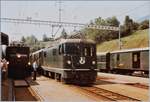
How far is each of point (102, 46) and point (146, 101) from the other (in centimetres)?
4461

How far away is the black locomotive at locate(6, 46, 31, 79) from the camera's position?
89.1ft

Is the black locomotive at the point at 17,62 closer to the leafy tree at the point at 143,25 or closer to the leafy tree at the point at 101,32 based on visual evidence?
the leafy tree at the point at 101,32

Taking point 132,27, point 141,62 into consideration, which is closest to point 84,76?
point 141,62

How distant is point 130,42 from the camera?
60938mm

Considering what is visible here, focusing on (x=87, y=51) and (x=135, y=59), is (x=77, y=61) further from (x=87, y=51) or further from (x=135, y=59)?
(x=135, y=59)

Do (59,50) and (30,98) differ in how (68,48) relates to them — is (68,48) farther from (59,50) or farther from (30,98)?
(30,98)

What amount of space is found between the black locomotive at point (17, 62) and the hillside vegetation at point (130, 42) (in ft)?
94.3

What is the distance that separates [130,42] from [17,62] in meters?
36.2

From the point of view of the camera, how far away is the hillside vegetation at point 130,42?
5744 centimetres

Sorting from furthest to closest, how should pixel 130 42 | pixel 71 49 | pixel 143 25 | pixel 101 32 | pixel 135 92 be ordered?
pixel 143 25 < pixel 130 42 < pixel 101 32 < pixel 71 49 < pixel 135 92

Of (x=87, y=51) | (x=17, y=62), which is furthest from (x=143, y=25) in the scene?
(x=87, y=51)

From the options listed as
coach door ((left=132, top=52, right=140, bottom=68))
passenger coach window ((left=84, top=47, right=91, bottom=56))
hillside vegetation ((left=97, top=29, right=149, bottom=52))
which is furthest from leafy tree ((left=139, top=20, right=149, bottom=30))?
passenger coach window ((left=84, top=47, right=91, bottom=56))

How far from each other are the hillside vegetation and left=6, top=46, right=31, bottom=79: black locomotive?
94.3 ft

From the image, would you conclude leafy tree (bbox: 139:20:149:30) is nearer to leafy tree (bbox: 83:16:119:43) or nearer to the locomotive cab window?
leafy tree (bbox: 83:16:119:43)
